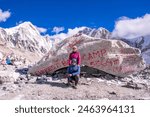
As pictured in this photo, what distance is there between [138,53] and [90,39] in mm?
2367

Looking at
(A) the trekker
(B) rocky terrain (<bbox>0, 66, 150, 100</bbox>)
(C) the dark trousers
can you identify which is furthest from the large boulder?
(C) the dark trousers

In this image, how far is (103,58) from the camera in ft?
53.4

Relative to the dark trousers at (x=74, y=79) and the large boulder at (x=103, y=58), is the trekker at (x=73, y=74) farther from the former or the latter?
the large boulder at (x=103, y=58)

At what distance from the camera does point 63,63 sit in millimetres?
16531

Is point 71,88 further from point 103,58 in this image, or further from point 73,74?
point 103,58

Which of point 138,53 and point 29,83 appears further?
point 138,53

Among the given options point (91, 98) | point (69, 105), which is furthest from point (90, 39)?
point (69, 105)

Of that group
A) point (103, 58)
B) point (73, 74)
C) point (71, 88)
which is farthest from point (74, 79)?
point (103, 58)

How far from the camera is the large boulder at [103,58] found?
1631 centimetres

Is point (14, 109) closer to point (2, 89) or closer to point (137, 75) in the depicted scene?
point (2, 89)

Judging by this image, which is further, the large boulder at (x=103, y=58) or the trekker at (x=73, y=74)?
the large boulder at (x=103, y=58)

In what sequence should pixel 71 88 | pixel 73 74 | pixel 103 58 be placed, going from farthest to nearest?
pixel 103 58 → pixel 73 74 → pixel 71 88

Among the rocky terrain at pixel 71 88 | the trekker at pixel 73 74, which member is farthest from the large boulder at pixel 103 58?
the trekker at pixel 73 74

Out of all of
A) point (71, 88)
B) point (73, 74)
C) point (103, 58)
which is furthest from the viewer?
point (103, 58)
